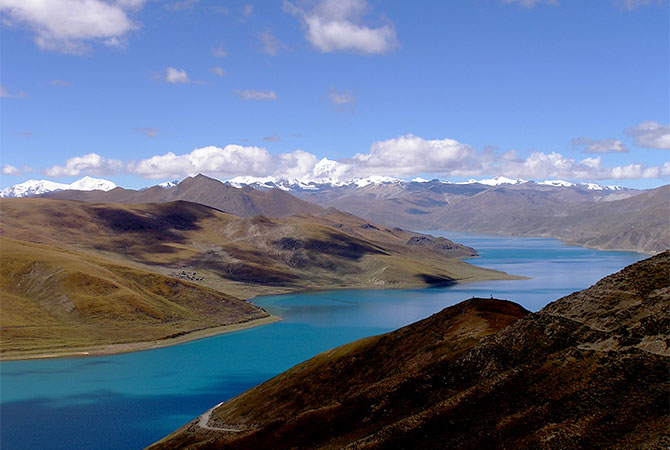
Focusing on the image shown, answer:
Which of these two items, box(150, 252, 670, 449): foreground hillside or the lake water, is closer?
box(150, 252, 670, 449): foreground hillside

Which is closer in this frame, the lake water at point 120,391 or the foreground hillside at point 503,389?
the foreground hillside at point 503,389

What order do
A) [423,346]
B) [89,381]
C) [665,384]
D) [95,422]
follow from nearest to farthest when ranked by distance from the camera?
[665,384] < [423,346] < [95,422] < [89,381]

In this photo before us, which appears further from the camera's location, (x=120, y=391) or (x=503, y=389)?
(x=120, y=391)

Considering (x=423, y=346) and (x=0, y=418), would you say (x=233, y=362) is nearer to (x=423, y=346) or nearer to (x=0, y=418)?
(x=0, y=418)

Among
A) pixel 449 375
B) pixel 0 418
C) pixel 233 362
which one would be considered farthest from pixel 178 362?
pixel 449 375

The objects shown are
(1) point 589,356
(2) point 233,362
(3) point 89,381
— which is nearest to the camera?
(1) point 589,356

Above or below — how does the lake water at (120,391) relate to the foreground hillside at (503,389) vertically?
below

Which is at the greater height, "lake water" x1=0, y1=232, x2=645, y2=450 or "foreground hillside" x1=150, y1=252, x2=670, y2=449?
"foreground hillside" x1=150, y1=252, x2=670, y2=449

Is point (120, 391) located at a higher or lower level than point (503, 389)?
lower
